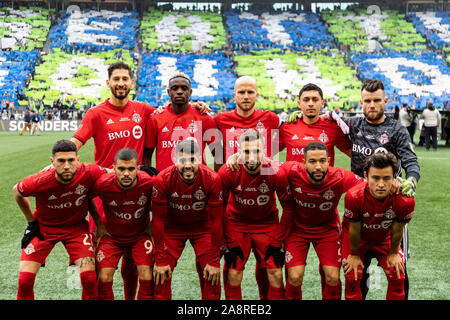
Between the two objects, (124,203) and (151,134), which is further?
(151,134)

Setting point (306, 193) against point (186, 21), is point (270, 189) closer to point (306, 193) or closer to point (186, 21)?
point (306, 193)

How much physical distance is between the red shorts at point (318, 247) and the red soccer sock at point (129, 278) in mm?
1436

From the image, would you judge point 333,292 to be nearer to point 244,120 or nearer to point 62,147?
point 244,120

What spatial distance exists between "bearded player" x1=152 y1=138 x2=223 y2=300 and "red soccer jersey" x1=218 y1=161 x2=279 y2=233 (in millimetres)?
206

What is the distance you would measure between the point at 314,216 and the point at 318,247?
28 centimetres

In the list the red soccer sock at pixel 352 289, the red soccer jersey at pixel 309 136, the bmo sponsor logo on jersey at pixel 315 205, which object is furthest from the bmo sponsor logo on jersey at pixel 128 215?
the red soccer sock at pixel 352 289

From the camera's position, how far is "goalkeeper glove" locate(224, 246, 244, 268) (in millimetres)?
3982

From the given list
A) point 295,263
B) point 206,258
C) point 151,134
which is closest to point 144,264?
point 206,258

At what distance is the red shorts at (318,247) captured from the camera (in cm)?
395

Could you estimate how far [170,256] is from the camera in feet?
13.4

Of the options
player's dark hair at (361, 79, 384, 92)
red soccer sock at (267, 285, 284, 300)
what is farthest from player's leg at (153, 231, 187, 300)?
player's dark hair at (361, 79, 384, 92)

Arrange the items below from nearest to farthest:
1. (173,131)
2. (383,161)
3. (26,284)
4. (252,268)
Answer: (383,161), (26,284), (173,131), (252,268)

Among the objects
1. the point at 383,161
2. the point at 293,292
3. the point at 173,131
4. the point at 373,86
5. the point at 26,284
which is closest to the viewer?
the point at 383,161

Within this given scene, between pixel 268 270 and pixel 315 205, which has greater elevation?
pixel 315 205
